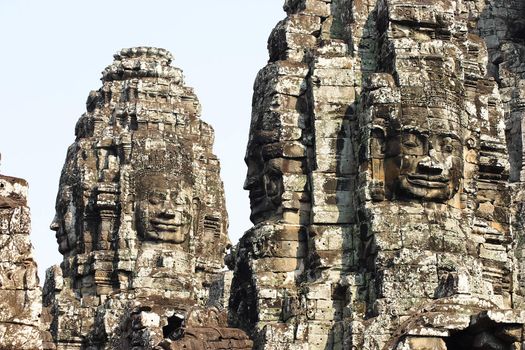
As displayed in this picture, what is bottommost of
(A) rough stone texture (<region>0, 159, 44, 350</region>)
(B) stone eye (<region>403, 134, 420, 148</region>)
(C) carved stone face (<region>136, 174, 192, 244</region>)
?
(A) rough stone texture (<region>0, 159, 44, 350</region>)

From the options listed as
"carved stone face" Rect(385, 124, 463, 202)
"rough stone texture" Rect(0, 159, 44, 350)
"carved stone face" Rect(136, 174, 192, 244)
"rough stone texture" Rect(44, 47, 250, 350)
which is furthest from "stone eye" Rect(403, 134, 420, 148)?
"carved stone face" Rect(136, 174, 192, 244)

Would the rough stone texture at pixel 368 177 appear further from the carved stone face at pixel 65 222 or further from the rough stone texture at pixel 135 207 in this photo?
the carved stone face at pixel 65 222

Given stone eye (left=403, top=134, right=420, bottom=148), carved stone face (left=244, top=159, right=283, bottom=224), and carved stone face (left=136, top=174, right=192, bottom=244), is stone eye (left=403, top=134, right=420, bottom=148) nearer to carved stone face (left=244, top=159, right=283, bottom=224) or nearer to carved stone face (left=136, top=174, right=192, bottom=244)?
carved stone face (left=244, top=159, right=283, bottom=224)

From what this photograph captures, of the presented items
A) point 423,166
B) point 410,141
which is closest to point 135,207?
point 410,141

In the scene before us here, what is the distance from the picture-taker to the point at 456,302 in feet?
113

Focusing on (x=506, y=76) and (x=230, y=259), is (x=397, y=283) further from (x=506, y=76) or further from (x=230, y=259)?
(x=506, y=76)

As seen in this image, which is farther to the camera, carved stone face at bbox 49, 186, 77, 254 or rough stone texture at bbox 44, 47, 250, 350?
carved stone face at bbox 49, 186, 77, 254

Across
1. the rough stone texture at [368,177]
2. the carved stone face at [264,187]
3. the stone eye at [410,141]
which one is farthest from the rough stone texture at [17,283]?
the carved stone face at [264,187]

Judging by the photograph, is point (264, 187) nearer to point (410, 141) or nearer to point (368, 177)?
point (368, 177)

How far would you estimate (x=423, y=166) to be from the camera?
39812 millimetres

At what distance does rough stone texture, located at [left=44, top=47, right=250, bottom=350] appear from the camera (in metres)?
55.5

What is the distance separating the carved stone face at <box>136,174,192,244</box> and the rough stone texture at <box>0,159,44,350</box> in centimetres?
2381

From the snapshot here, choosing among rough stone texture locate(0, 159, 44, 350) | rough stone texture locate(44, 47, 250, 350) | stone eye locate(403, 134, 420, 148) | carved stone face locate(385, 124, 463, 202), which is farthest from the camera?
rough stone texture locate(44, 47, 250, 350)

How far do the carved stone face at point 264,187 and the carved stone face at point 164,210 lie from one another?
1232 centimetres
